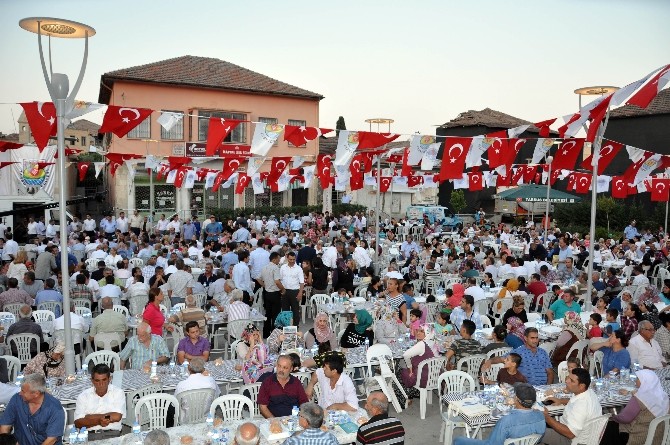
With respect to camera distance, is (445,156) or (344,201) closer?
(445,156)

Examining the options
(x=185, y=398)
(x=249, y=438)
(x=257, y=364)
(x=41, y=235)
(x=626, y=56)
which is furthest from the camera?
(x=41, y=235)

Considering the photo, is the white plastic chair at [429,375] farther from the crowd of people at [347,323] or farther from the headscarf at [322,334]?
the headscarf at [322,334]

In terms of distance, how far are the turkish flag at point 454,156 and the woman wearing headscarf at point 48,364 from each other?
8.73m

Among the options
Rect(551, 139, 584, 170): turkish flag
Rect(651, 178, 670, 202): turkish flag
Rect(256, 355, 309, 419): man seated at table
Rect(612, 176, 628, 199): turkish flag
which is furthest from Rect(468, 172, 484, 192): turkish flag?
Rect(256, 355, 309, 419): man seated at table

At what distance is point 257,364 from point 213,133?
5093 millimetres

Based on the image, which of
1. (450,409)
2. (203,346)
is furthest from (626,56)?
(203,346)

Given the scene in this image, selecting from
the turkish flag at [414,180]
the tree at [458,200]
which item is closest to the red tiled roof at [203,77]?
the tree at [458,200]

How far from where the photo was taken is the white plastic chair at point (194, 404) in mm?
6164

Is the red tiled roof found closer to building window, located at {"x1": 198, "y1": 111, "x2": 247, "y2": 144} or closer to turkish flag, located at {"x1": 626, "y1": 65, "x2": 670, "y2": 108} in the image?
building window, located at {"x1": 198, "y1": 111, "x2": 247, "y2": 144}

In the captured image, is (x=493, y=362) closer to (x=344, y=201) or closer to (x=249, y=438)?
(x=249, y=438)

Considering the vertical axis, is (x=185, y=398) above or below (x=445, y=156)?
below

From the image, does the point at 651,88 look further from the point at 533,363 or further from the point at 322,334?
the point at 322,334

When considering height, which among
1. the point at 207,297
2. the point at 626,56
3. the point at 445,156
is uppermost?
the point at 626,56

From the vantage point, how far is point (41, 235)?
20031 mm
